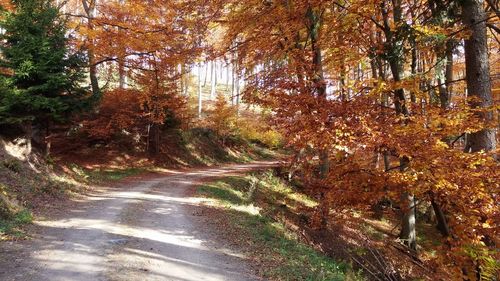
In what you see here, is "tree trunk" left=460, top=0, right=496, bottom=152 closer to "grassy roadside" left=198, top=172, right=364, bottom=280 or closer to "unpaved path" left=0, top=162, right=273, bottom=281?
"grassy roadside" left=198, top=172, right=364, bottom=280

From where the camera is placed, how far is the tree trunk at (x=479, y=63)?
8.57m

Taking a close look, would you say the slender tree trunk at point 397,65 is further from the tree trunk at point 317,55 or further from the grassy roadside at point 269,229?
the grassy roadside at point 269,229

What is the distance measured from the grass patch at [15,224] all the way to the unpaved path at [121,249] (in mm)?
327

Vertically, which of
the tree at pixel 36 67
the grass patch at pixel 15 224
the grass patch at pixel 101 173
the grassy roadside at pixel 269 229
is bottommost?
the grassy roadside at pixel 269 229

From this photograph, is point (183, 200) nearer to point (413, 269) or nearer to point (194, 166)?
point (413, 269)

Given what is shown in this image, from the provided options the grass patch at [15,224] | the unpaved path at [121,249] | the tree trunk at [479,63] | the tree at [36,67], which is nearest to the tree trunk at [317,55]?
the tree trunk at [479,63]

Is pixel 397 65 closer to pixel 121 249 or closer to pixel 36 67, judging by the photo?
pixel 121 249

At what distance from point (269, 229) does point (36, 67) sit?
443 inches

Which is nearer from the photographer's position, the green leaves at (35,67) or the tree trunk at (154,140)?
the green leaves at (35,67)

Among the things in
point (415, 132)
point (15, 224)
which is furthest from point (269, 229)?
point (15, 224)

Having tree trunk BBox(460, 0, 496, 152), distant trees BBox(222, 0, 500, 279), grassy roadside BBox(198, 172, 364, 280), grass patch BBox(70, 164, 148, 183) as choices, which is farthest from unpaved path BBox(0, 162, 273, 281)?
tree trunk BBox(460, 0, 496, 152)

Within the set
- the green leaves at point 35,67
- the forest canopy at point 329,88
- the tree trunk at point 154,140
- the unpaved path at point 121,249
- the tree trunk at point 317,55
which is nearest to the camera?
the unpaved path at point 121,249

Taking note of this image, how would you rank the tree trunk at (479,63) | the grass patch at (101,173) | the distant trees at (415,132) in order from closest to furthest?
the distant trees at (415,132) → the tree trunk at (479,63) → the grass patch at (101,173)

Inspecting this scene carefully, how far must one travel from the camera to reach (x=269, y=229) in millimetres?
10820
